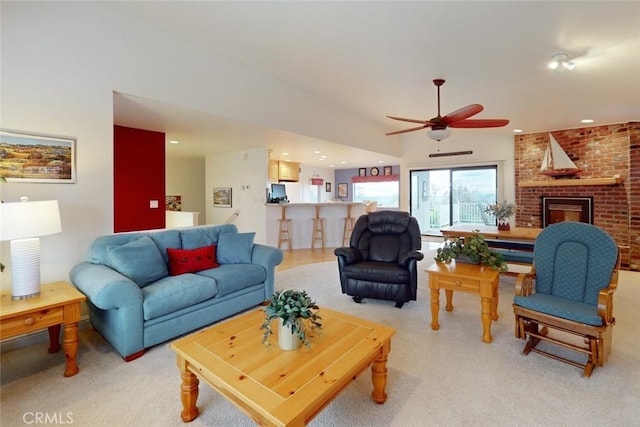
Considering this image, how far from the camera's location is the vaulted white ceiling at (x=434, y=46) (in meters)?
2.45

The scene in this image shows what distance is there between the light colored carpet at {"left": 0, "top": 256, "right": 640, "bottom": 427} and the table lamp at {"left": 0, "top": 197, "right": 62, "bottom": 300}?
2.06ft

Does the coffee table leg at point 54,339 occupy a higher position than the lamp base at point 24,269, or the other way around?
the lamp base at point 24,269

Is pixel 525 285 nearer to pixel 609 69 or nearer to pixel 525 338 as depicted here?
pixel 525 338

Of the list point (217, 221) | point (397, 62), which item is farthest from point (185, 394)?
point (217, 221)

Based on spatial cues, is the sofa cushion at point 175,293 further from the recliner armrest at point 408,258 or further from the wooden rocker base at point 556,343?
the wooden rocker base at point 556,343

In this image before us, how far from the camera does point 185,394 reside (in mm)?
1695

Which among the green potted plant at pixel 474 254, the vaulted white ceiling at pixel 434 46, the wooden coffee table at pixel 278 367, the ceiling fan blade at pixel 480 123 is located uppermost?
the vaulted white ceiling at pixel 434 46

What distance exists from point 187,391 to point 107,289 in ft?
3.44

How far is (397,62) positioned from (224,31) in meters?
1.91

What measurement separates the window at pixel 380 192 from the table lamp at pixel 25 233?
930 cm

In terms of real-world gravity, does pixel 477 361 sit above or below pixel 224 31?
below

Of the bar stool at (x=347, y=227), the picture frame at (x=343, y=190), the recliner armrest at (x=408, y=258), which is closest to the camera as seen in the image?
the recliner armrest at (x=408, y=258)

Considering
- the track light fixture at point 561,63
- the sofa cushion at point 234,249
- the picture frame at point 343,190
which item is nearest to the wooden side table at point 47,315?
the sofa cushion at point 234,249

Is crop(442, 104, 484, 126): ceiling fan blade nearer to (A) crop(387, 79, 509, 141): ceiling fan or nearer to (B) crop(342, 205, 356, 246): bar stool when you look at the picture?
(A) crop(387, 79, 509, 141): ceiling fan
